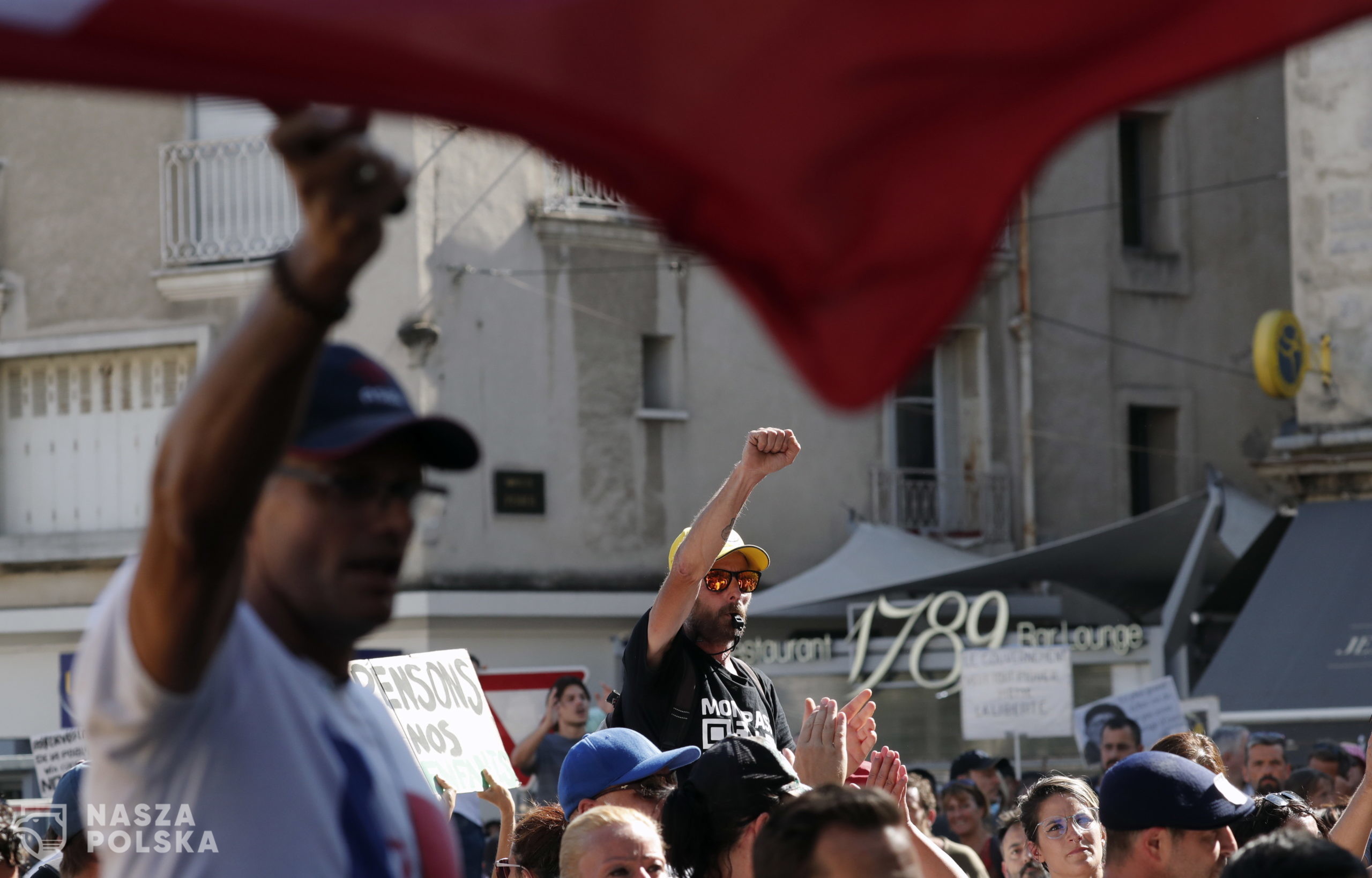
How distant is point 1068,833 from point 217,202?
1777cm

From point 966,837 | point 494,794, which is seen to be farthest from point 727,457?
point 494,794

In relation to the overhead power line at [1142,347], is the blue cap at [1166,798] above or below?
below

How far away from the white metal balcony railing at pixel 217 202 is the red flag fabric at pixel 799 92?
20.2 metres

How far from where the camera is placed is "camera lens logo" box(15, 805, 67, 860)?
585 centimetres

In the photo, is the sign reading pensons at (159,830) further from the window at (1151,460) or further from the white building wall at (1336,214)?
the window at (1151,460)

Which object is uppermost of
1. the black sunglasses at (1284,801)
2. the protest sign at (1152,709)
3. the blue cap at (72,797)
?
the blue cap at (72,797)

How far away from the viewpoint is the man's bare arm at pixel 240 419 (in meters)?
1.96

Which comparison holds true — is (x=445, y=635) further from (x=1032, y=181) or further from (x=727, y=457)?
(x=1032, y=181)

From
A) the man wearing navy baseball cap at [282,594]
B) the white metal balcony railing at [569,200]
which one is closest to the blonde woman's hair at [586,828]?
the man wearing navy baseball cap at [282,594]

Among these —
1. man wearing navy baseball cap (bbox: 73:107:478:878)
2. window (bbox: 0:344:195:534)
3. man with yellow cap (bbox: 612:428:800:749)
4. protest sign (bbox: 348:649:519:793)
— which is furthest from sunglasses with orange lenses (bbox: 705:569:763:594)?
window (bbox: 0:344:195:534)

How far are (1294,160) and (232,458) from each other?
16450mm

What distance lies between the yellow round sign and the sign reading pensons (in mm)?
15447

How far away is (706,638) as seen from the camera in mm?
6047

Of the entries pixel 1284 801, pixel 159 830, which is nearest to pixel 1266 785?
pixel 1284 801
